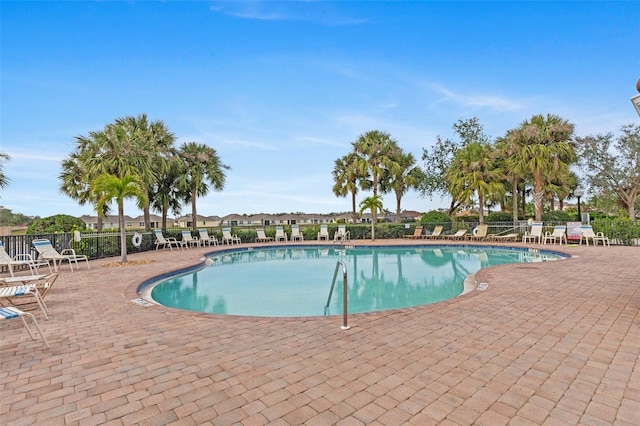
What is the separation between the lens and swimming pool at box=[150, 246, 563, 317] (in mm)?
6559

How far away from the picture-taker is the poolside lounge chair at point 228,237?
18922mm

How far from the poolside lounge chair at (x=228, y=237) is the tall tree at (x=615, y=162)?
25.3 m

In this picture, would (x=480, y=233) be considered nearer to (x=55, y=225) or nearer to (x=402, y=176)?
(x=402, y=176)

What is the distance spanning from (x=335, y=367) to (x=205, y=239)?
1637cm

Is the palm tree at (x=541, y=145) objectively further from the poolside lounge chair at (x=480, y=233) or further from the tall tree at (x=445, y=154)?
the tall tree at (x=445, y=154)

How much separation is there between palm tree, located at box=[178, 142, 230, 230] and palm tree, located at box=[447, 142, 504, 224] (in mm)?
14126

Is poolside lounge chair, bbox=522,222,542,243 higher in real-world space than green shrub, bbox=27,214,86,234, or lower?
lower

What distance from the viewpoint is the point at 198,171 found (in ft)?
66.3

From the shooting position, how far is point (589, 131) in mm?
26297

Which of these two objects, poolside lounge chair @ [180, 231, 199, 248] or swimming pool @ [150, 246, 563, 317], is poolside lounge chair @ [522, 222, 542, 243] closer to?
swimming pool @ [150, 246, 563, 317]

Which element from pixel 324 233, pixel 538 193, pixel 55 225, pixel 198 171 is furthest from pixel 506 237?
pixel 55 225

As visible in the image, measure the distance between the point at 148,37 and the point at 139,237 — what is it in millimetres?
7639

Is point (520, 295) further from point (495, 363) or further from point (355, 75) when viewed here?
point (355, 75)

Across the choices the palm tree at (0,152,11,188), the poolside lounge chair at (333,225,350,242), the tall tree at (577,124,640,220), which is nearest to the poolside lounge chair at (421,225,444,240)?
the poolside lounge chair at (333,225,350,242)
